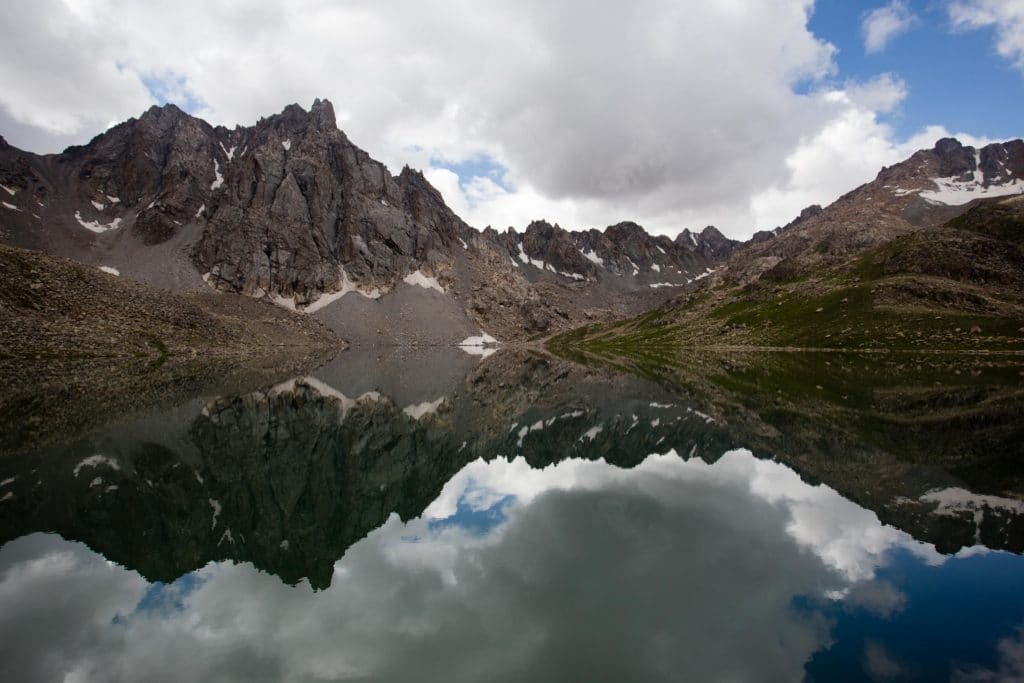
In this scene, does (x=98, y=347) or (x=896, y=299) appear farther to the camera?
(x=896, y=299)

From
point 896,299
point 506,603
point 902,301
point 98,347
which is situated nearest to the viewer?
point 506,603

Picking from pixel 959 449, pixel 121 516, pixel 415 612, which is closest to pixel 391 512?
pixel 415 612

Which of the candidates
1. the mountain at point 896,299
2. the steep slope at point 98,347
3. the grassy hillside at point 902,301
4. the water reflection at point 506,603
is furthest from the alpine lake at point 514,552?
the grassy hillside at point 902,301

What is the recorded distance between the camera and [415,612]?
12.3m

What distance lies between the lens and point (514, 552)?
618 inches

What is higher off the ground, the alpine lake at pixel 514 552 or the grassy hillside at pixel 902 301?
the grassy hillside at pixel 902 301

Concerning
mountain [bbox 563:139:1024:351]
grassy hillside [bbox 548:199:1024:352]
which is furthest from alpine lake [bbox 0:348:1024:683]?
grassy hillside [bbox 548:199:1024:352]

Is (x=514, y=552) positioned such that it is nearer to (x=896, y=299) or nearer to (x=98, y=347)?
(x=98, y=347)

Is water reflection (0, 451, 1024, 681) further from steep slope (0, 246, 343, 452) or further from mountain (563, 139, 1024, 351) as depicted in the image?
mountain (563, 139, 1024, 351)

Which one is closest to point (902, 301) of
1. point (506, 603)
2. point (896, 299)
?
point (896, 299)

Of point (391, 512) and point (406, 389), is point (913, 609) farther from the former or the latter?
point (406, 389)

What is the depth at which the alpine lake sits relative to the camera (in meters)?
10.6

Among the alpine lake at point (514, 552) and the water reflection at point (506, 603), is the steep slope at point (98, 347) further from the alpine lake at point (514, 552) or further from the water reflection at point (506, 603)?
the water reflection at point (506, 603)

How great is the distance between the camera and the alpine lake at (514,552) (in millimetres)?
10617
